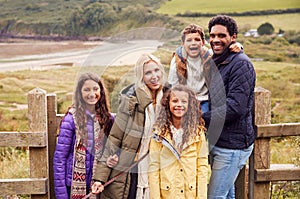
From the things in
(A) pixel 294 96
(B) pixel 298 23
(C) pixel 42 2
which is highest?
(C) pixel 42 2

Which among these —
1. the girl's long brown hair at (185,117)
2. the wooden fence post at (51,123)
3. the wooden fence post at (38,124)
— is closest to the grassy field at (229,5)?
the wooden fence post at (51,123)

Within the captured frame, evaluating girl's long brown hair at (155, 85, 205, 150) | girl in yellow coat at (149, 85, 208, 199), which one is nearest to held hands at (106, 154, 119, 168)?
girl in yellow coat at (149, 85, 208, 199)

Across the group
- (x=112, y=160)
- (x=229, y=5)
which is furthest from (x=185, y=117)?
(x=229, y=5)

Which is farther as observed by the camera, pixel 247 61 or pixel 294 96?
pixel 294 96

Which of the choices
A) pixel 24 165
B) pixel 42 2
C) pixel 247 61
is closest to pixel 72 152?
pixel 247 61

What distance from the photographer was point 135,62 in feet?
12.2

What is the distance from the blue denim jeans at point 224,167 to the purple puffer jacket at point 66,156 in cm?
103

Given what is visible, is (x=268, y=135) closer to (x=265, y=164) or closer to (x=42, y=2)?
(x=265, y=164)

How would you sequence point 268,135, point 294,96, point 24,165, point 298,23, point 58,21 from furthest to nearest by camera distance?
Result: point 58,21 < point 298,23 < point 294,96 < point 24,165 < point 268,135

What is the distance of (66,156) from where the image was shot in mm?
3807

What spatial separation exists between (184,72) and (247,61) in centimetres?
51

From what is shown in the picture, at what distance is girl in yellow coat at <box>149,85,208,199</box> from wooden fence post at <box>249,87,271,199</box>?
2.50 feet

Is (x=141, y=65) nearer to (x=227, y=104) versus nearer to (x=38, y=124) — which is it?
(x=227, y=104)

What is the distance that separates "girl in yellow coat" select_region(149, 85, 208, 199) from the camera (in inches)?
146
